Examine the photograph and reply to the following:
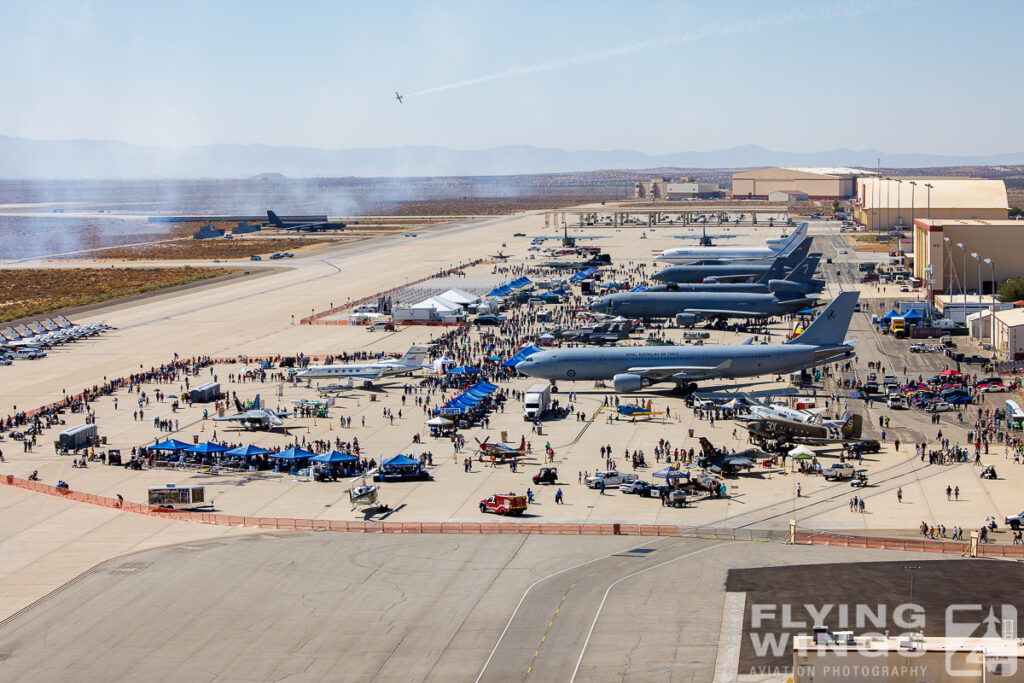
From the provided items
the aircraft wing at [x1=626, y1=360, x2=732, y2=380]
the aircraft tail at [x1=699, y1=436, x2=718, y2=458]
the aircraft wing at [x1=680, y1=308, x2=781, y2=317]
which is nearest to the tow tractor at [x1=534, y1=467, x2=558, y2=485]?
the aircraft tail at [x1=699, y1=436, x2=718, y2=458]

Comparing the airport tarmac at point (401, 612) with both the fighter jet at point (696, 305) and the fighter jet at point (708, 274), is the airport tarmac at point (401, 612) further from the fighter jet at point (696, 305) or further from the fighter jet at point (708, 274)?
the fighter jet at point (708, 274)

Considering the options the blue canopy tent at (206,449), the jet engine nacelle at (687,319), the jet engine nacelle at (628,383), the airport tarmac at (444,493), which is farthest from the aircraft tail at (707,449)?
the jet engine nacelle at (687,319)

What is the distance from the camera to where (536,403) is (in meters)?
68.0

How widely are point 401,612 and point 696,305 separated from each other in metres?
72.1

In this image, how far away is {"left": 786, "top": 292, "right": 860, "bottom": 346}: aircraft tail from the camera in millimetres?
72375

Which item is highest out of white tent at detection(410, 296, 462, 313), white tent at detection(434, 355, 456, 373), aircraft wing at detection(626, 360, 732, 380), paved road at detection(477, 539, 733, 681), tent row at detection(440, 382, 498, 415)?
white tent at detection(410, 296, 462, 313)

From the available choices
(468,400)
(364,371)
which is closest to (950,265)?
(468,400)

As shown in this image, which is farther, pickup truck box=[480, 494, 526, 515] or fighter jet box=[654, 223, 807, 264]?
fighter jet box=[654, 223, 807, 264]

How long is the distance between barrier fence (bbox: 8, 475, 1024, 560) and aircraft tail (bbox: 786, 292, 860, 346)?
30.8 metres

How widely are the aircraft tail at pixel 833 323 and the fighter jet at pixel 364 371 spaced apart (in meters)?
29.6

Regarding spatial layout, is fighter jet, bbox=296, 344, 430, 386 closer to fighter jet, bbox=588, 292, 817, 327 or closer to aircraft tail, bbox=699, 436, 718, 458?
fighter jet, bbox=588, 292, 817, 327

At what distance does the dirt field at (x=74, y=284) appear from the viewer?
131 meters

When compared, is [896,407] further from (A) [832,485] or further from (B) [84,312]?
(B) [84,312]

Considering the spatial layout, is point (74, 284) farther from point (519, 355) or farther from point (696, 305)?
point (696, 305)
